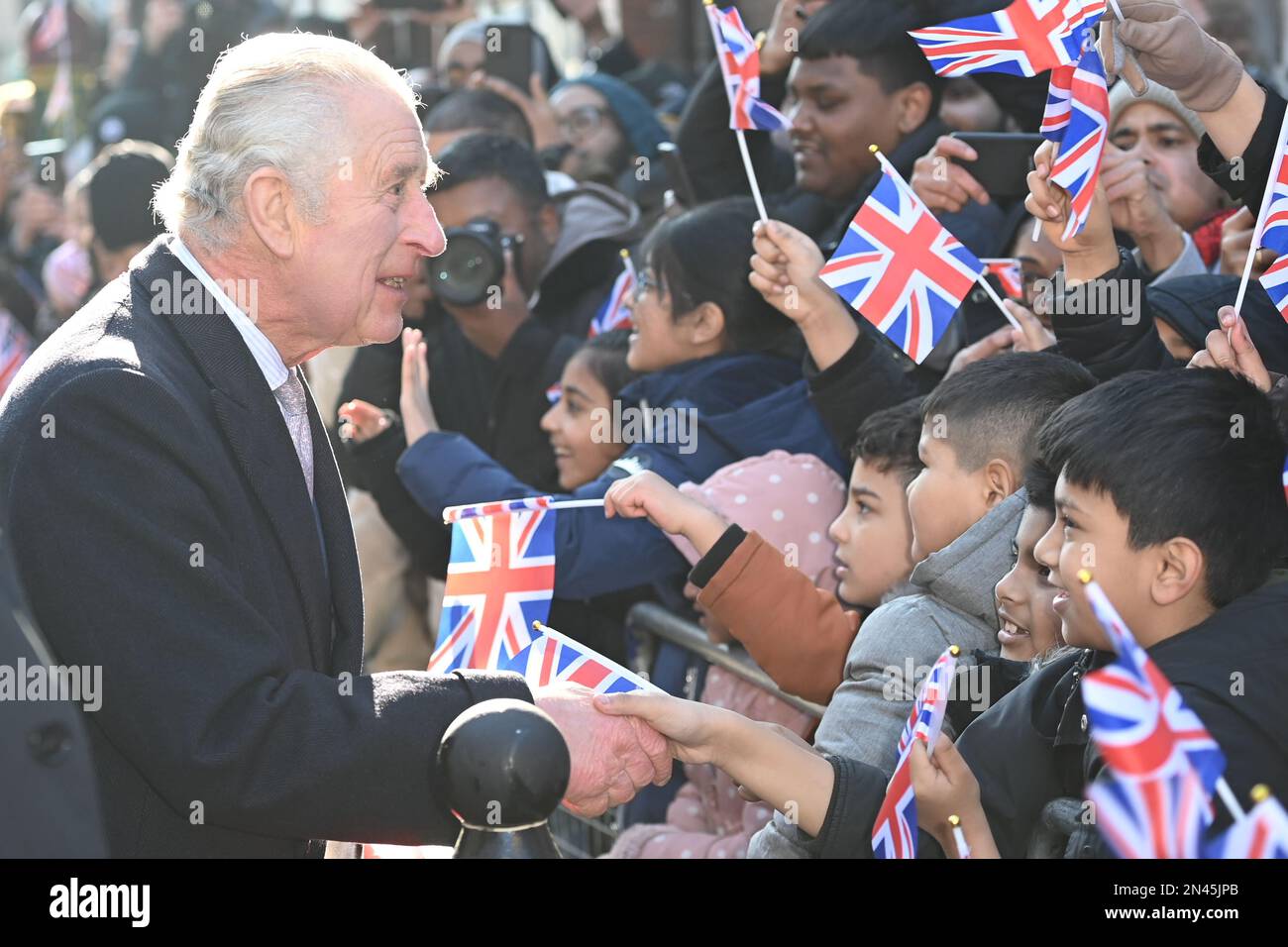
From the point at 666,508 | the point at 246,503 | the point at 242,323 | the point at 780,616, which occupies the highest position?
the point at 242,323

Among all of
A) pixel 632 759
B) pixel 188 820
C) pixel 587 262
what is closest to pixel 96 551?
pixel 188 820

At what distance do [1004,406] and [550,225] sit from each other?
315 centimetres

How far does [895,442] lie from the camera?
12.0 feet

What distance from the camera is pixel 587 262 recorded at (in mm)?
6145

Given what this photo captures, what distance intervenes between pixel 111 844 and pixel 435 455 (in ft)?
7.55

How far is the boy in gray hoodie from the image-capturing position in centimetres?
313

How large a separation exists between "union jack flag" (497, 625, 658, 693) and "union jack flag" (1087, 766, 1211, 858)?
1365mm

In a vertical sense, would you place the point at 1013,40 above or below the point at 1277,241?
above

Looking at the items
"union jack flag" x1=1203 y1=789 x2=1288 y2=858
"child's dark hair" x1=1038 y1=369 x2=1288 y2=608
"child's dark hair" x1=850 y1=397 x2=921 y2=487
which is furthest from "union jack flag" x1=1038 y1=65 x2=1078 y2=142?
"union jack flag" x1=1203 y1=789 x2=1288 y2=858

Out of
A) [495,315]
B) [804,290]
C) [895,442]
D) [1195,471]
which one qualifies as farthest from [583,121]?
[1195,471]

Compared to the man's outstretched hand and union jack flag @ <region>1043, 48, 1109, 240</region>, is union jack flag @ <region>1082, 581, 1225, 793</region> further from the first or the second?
union jack flag @ <region>1043, 48, 1109, 240</region>

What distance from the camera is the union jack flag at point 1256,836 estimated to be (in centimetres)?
163

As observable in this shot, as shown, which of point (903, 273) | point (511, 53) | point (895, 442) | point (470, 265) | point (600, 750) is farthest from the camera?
point (511, 53)

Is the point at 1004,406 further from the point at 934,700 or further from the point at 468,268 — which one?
the point at 468,268
